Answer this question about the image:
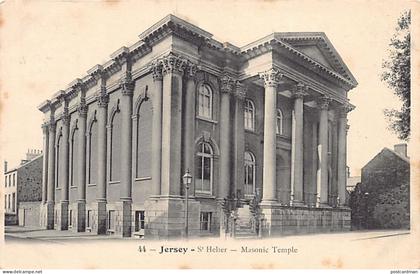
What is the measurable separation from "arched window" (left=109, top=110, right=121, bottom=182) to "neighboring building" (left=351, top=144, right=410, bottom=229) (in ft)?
41.0

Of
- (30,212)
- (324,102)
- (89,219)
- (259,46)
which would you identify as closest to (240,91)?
→ (259,46)

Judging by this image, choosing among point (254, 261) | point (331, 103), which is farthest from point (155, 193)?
point (331, 103)

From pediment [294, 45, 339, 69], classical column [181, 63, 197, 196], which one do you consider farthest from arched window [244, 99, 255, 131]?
classical column [181, 63, 197, 196]

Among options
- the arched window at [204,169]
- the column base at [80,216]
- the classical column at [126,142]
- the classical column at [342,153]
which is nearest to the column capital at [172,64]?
the classical column at [126,142]

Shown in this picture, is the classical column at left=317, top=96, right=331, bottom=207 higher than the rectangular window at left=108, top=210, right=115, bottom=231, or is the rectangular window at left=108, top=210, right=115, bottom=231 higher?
the classical column at left=317, top=96, right=331, bottom=207

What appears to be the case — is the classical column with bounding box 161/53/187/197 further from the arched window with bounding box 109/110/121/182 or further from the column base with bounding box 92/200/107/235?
the column base with bounding box 92/200/107/235

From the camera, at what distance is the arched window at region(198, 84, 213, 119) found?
2156 cm

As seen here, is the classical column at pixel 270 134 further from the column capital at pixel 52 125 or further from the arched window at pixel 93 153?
the column capital at pixel 52 125

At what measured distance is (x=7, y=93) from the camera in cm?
1402

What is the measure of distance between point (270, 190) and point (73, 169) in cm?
1315

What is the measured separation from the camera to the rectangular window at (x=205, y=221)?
68.0 ft

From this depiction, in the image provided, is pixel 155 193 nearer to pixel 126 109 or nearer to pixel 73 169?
pixel 126 109

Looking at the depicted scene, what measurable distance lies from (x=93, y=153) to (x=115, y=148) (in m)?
2.70

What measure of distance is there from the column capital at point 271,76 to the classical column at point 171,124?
4143 millimetres
